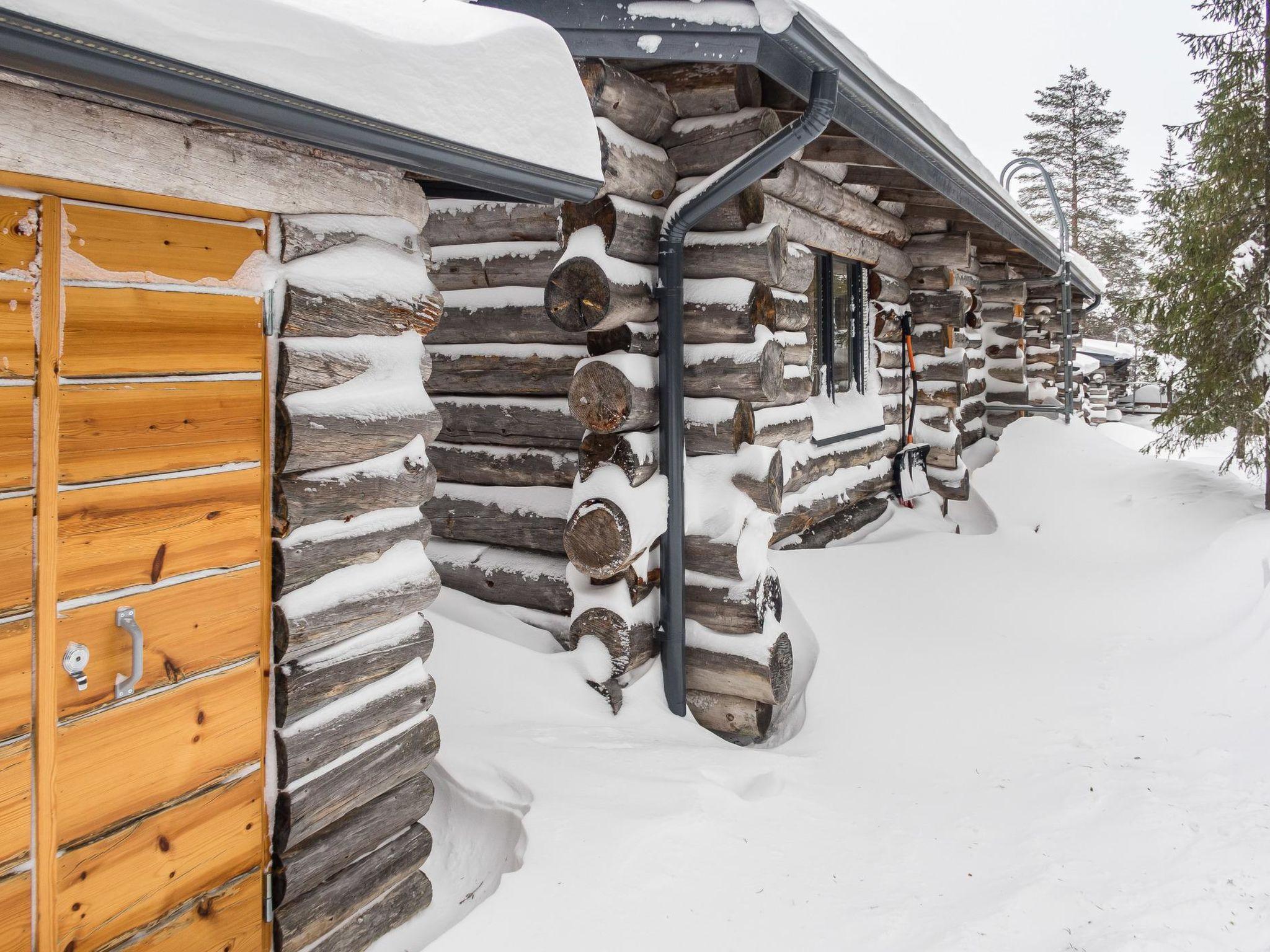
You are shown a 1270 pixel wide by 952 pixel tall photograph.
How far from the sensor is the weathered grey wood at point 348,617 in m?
2.58

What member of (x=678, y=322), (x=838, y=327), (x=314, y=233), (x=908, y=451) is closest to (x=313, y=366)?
(x=314, y=233)

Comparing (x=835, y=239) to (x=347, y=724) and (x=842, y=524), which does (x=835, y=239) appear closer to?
(x=842, y=524)

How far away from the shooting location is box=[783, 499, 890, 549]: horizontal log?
263 inches

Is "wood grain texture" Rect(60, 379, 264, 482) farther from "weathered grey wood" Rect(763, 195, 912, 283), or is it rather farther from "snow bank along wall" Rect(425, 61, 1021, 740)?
"weathered grey wood" Rect(763, 195, 912, 283)

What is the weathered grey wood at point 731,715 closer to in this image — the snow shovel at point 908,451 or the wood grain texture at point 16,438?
the wood grain texture at point 16,438

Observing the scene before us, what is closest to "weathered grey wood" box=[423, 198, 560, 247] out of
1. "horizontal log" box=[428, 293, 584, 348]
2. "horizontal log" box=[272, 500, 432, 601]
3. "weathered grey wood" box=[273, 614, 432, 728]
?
"horizontal log" box=[428, 293, 584, 348]

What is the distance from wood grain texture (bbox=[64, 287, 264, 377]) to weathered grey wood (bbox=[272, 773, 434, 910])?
4.98 feet

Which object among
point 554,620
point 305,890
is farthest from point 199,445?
point 554,620

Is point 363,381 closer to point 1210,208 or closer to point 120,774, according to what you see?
point 120,774

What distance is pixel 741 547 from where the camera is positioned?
4.62 m

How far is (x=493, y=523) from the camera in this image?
17.1 ft

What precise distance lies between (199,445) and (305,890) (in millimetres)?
1453

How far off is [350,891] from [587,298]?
270cm

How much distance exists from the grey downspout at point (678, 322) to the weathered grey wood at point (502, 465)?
669 mm
